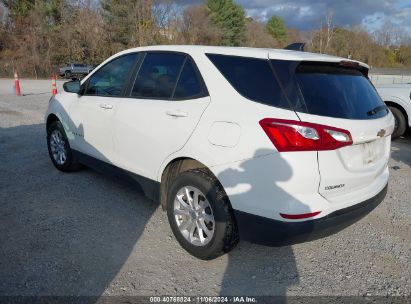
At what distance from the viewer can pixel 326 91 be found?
261cm

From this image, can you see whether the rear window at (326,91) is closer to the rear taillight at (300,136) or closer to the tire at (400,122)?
the rear taillight at (300,136)

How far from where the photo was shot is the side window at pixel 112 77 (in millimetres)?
3797

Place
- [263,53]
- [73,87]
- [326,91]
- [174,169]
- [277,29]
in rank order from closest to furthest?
[326,91] → [263,53] → [174,169] → [73,87] → [277,29]

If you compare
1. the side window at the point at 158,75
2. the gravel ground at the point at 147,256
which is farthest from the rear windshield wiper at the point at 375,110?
the side window at the point at 158,75

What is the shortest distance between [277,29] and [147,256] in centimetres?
8019

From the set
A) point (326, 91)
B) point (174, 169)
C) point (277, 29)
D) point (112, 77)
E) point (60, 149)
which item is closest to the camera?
point (326, 91)

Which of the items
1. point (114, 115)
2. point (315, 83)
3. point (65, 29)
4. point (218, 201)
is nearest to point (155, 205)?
point (114, 115)

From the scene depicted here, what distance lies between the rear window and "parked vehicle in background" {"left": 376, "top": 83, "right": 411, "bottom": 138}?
5292 millimetres

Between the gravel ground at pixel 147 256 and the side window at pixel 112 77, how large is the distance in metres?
1.26

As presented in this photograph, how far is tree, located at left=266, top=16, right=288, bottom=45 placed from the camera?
76500mm

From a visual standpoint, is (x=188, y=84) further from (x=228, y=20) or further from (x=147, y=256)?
(x=228, y=20)

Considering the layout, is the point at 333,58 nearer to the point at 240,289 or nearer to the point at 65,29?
the point at 240,289

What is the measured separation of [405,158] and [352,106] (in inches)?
170

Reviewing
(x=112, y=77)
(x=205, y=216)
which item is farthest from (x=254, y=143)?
(x=112, y=77)
